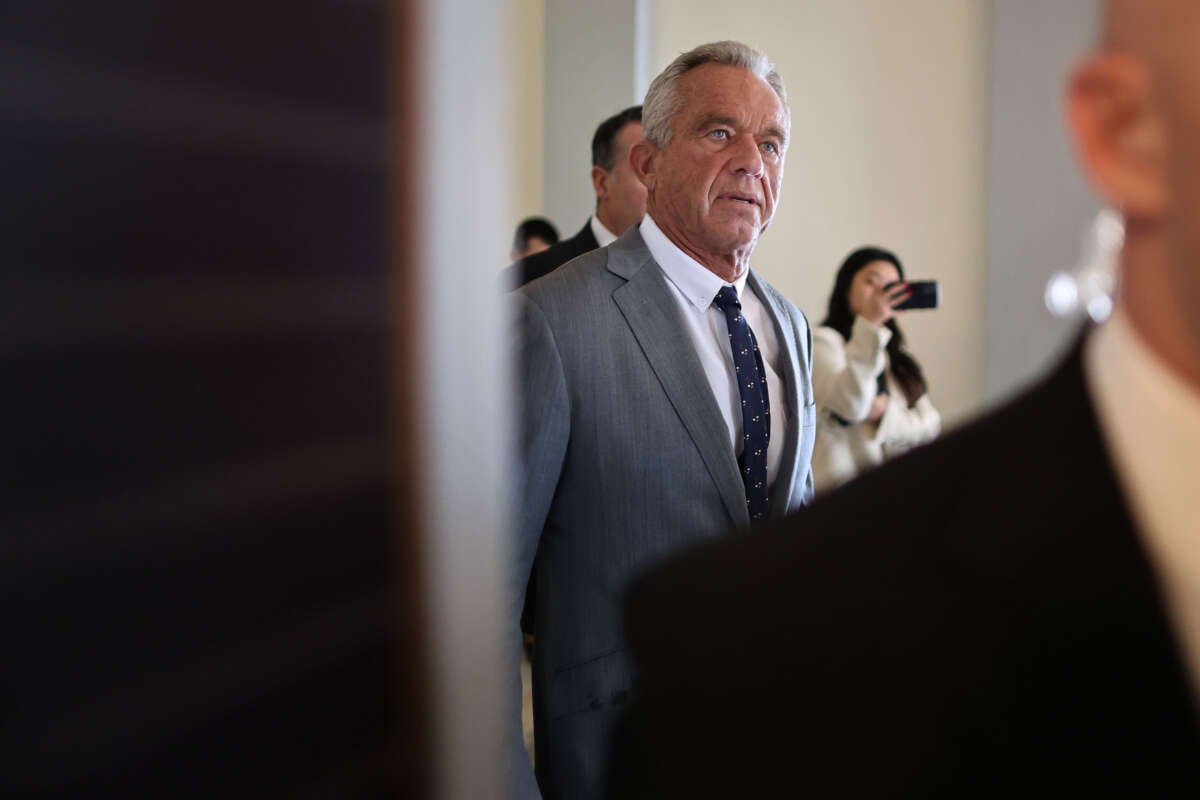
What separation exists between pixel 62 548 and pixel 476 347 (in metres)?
0.19

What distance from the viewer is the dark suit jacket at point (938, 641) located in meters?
0.56

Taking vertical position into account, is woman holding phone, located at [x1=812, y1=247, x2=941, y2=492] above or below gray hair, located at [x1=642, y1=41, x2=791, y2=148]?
below

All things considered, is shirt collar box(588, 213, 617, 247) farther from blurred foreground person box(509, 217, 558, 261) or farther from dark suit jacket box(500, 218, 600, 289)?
blurred foreground person box(509, 217, 558, 261)

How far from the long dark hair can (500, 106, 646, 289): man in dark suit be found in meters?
0.91

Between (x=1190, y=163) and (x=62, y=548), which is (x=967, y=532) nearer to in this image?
(x=1190, y=163)

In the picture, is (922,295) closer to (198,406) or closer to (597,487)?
(597,487)

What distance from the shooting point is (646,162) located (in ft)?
6.32

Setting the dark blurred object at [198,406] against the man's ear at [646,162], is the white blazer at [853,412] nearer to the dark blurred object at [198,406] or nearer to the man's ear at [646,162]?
the man's ear at [646,162]

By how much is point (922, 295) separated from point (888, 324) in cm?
62

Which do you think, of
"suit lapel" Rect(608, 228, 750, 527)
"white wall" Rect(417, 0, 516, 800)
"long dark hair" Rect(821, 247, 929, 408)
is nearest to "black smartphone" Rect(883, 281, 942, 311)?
"long dark hair" Rect(821, 247, 929, 408)

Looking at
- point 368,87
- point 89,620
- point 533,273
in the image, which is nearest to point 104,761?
point 89,620

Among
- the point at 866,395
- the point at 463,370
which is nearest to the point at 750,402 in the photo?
the point at 463,370

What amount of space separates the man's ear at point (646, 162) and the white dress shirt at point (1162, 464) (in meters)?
1.32

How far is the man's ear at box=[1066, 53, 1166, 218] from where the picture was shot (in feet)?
1.74
